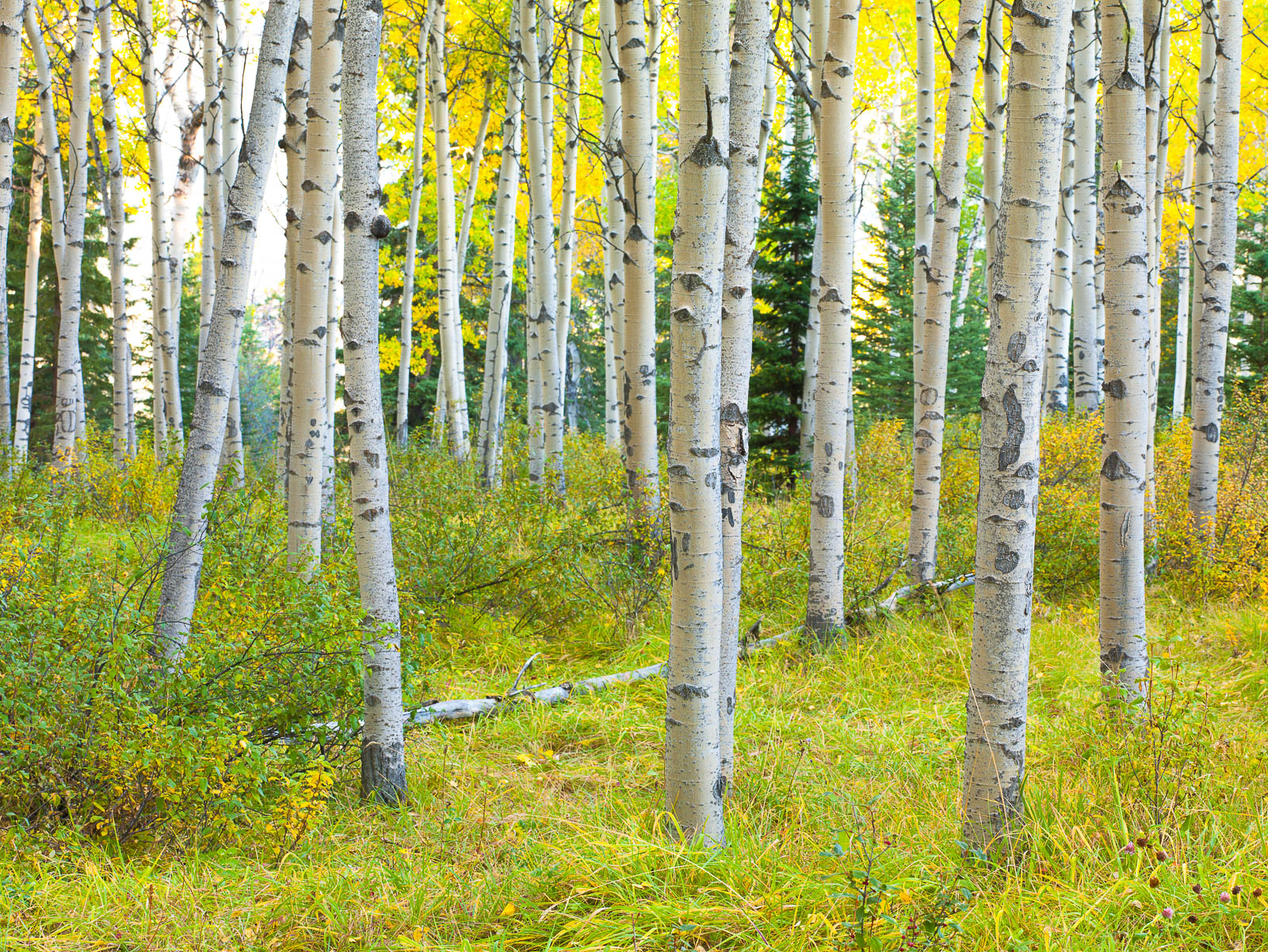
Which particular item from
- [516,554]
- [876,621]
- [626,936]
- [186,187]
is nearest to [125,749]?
[626,936]

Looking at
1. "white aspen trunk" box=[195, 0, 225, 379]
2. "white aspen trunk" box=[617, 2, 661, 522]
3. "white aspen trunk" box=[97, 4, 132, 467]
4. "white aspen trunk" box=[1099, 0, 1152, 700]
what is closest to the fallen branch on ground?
"white aspen trunk" box=[617, 2, 661, 522]

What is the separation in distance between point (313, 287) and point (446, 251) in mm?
6109

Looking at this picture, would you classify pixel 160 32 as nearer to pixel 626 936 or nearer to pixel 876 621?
pixel 876 621

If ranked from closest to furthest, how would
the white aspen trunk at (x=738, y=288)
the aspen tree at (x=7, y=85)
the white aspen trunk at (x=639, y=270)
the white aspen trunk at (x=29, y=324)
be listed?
1. the white aspen trunk at (x=738, y=288)
2. the white aspen trunk at (x=639, y=270)
3. the aspen tree at (x=7, y=85)
4. the white aspen trunk at (x=29, y=324)

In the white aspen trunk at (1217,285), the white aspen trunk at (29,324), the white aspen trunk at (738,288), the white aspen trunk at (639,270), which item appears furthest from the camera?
the white aspen trunk at (29,324)

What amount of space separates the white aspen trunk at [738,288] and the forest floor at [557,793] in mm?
665

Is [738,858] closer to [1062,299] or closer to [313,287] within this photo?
[313,287]

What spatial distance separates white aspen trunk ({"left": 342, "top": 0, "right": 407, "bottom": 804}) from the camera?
9.96ft

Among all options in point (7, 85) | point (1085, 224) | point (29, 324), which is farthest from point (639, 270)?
point (29, 324)

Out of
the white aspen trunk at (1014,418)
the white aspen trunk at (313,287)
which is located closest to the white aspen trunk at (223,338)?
the white aspen trunk at (313,287)

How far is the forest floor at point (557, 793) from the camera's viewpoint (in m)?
2.27

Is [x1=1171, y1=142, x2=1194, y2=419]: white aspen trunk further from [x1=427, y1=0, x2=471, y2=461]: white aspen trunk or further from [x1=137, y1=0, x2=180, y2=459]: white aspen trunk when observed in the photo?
[x1=137, y1=0, x2=180, y2=459]: white aspen trunk

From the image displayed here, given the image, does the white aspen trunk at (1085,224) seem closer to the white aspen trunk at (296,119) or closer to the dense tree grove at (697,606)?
the dense tree grove at (697,606)

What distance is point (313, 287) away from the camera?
13.2 feet
